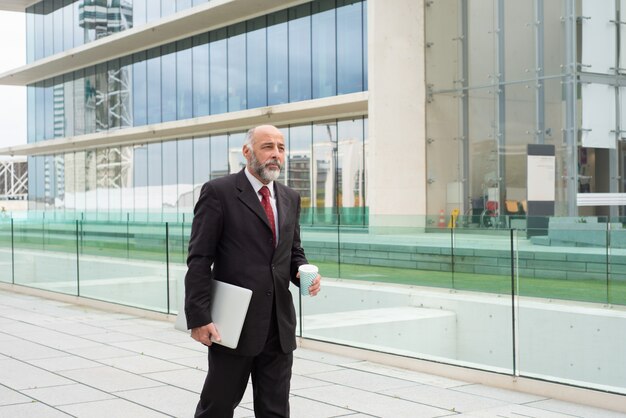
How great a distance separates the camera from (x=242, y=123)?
33000 millimetres

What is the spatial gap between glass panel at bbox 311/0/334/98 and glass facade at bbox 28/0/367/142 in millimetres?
33

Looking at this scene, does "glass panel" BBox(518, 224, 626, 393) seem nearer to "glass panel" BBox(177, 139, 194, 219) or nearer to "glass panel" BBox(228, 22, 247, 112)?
"glass panel" BBox(228, 22, 247, 112)

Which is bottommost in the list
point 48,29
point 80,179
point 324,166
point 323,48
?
point 324,166

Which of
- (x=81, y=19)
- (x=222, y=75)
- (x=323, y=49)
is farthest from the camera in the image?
(x=81, y=19)

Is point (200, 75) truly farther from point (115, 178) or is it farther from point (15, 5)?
point (15, 5)

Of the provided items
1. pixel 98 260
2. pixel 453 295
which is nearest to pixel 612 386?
pixel 453 295

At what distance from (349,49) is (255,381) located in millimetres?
23811

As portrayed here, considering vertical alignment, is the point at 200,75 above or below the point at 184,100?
above

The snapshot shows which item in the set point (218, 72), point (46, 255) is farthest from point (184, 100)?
point (46, 255)

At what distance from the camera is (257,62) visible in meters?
31.8

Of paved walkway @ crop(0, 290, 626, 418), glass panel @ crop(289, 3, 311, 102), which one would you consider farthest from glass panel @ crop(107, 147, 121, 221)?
paved walkway @ crop(0, 290, 626, 418)

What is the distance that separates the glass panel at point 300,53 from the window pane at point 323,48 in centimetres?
33

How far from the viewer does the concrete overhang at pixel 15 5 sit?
46500 millimetres

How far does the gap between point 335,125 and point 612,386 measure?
2297 cm
